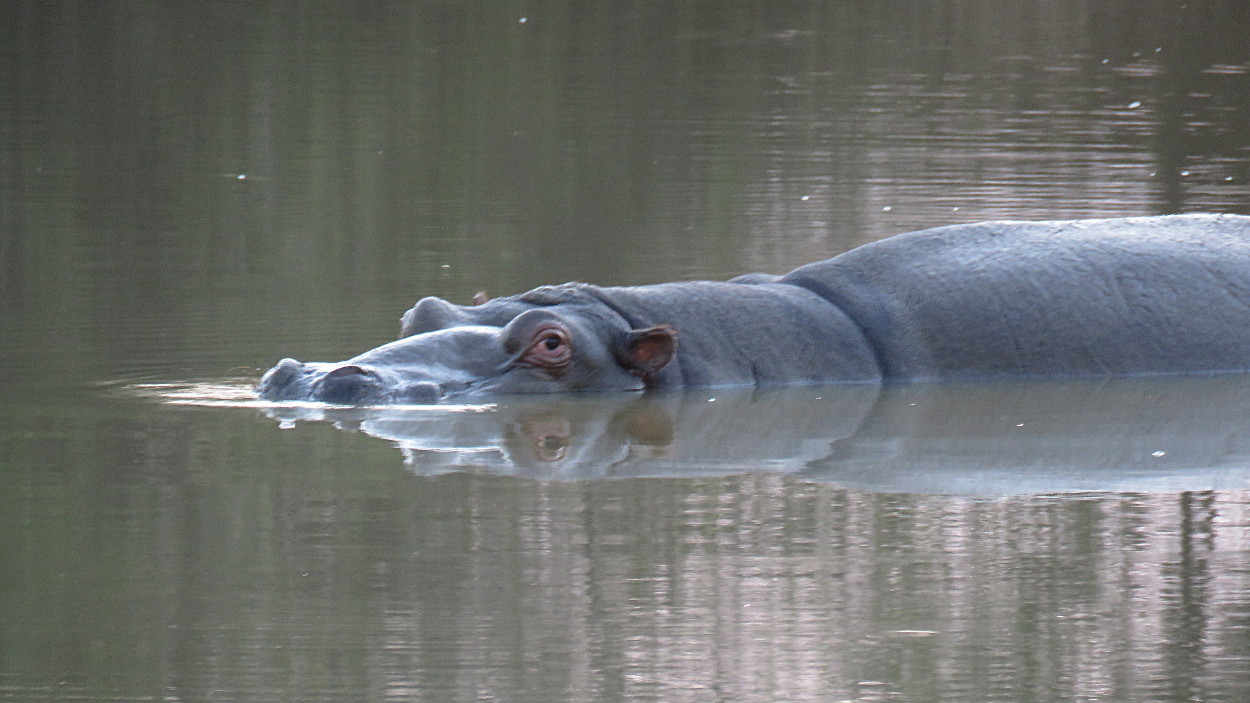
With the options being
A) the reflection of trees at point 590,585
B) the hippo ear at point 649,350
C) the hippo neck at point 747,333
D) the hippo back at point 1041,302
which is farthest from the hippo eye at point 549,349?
the hippo back at point 1041,302

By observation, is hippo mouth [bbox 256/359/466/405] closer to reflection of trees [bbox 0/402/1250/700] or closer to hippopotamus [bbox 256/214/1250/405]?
hippopotamus [bbox 256/214/1250/405]

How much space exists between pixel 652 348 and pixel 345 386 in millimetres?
1333

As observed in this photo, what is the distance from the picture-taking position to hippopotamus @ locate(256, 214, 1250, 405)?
915 centimetres

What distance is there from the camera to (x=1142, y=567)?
6.40m

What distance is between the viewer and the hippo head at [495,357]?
867 cm

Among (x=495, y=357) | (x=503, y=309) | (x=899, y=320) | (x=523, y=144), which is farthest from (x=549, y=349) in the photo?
(x=523, y=144)

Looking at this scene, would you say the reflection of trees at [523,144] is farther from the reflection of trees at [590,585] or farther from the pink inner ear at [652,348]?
the reflection of trees at [590,585]

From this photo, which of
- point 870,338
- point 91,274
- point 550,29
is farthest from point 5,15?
point 870,338

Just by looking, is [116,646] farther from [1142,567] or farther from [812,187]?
[812,187]

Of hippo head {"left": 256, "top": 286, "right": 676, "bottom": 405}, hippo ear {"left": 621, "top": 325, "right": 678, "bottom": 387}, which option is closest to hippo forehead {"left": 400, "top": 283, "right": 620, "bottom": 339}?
hippo head {"left": 256, "top": 286, "right": 676, "bottom": 405}

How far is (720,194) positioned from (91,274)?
5084mm

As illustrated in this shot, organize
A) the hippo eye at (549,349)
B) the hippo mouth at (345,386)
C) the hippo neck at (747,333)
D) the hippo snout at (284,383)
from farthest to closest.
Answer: the hippo neck at (747,333) < the hippo eye at (549,349) < the hippo snout at (284,383) < the hippo mouth at (345,386)

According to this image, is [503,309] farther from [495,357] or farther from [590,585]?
[590,585]

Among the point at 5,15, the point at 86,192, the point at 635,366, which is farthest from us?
the point at 5,15
